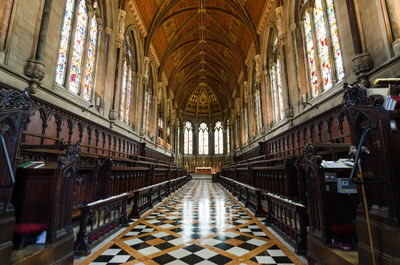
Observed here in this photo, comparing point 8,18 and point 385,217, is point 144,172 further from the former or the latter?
point 385,217

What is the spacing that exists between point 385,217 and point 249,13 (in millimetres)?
14918

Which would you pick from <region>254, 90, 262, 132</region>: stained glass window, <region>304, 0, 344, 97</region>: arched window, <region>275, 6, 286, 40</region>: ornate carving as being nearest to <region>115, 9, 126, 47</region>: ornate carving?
<region>275, 6, 286, 40</region>: ornate carving

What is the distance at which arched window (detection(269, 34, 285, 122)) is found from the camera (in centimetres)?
1092

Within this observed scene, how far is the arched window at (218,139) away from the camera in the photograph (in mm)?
31047

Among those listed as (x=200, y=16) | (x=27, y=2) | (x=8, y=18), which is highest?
(x=200, y=16)

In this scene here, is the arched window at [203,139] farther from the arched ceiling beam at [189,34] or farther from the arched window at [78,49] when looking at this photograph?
the arched window at [78,49]

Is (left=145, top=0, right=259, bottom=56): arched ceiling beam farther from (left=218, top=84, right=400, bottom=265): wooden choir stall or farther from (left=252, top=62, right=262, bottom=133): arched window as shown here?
(left=218, top=84, right=400, bottom=265): wooden choir stall

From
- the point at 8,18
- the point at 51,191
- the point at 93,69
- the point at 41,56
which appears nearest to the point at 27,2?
the point at 8,18

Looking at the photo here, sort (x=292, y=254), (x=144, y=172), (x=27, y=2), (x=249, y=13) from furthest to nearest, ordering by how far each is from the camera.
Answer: (x=249, y=13)
(x=144, y=172)
(x=27, y=2)
(x=292, y=254)

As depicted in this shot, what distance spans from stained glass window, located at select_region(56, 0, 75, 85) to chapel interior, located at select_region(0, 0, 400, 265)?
5 centimetres

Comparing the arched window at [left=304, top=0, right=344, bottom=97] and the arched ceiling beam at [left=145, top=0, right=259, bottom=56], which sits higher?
the arched ceiling beam at [left=145, top=0, right=259, bottom=56]

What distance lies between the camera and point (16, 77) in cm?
445

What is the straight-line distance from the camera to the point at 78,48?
290 inches

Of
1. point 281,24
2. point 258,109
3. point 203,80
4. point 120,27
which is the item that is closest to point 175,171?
point 258,109
